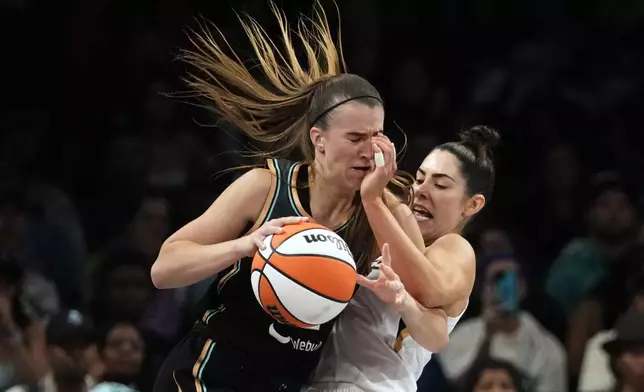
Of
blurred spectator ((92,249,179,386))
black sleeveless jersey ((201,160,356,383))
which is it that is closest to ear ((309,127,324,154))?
black sleeveless jersey ((201,160,356,383))

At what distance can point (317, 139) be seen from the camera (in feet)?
12.9

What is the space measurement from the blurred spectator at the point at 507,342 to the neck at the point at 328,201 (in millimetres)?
2656

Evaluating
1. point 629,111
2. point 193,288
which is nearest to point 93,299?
point 193,288

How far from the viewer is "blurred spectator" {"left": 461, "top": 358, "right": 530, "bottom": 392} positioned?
5781mm

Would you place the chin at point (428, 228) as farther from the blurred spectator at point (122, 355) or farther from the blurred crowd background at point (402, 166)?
the blurred spectator at point (122, 355)

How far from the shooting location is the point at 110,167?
841 centimetres

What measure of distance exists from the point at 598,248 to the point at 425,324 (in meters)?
3.47

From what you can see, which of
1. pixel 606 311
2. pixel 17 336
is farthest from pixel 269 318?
pixel 606 311

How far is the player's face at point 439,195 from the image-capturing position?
4312 mm

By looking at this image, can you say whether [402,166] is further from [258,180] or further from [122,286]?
[258,180]

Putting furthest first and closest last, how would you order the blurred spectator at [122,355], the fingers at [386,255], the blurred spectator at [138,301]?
the blurred spectator at [138,301], the blurred spectator at [122,355], the fingers at [386,255]

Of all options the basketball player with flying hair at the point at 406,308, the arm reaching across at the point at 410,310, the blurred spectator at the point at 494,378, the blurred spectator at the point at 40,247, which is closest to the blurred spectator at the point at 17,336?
the blurred spectator at the point at 40,247

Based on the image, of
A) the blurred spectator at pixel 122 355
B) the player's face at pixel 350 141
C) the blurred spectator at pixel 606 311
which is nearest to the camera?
the player's face at pixel 350 141

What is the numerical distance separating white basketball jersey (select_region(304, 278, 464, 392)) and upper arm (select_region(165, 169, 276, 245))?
1.69 feet
